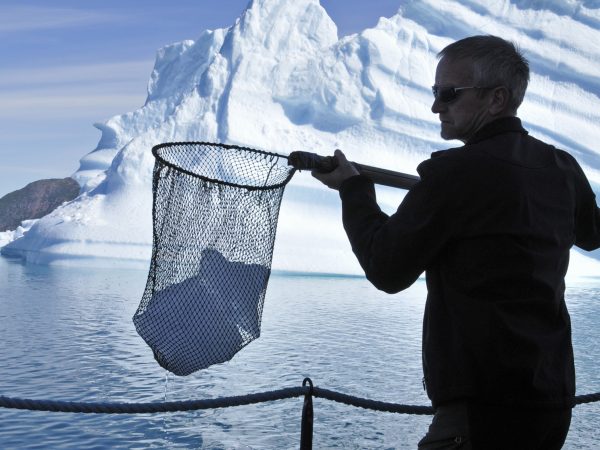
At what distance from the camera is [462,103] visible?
1.19 meters

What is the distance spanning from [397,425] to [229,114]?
57.1ft

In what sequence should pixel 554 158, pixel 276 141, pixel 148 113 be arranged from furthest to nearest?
pixel 148 113 < pixel 276 141 < pixel 554 158

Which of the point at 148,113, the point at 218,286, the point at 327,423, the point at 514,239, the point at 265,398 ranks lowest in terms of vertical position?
the point at 327,423

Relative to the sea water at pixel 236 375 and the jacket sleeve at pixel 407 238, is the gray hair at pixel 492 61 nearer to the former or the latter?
the jacket sleeve at pixel 407 238

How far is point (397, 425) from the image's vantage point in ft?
31.8

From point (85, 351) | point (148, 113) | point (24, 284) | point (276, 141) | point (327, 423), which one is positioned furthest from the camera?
point (148, 113)

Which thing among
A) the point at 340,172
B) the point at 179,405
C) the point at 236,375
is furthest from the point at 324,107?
the point at 340,172

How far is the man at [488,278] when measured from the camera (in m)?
1.07

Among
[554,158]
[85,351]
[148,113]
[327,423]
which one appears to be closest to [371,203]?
[554,158]

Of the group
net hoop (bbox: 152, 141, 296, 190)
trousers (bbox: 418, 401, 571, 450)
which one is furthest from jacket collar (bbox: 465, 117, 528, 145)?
net hoop (bbox: 152, 141, 296, 190)

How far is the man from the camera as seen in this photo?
42.3 inches

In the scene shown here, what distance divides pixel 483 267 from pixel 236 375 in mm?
11086

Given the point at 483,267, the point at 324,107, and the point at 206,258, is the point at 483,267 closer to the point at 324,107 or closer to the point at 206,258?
the point at 206,258

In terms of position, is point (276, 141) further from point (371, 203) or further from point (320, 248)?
point (371, 203)
